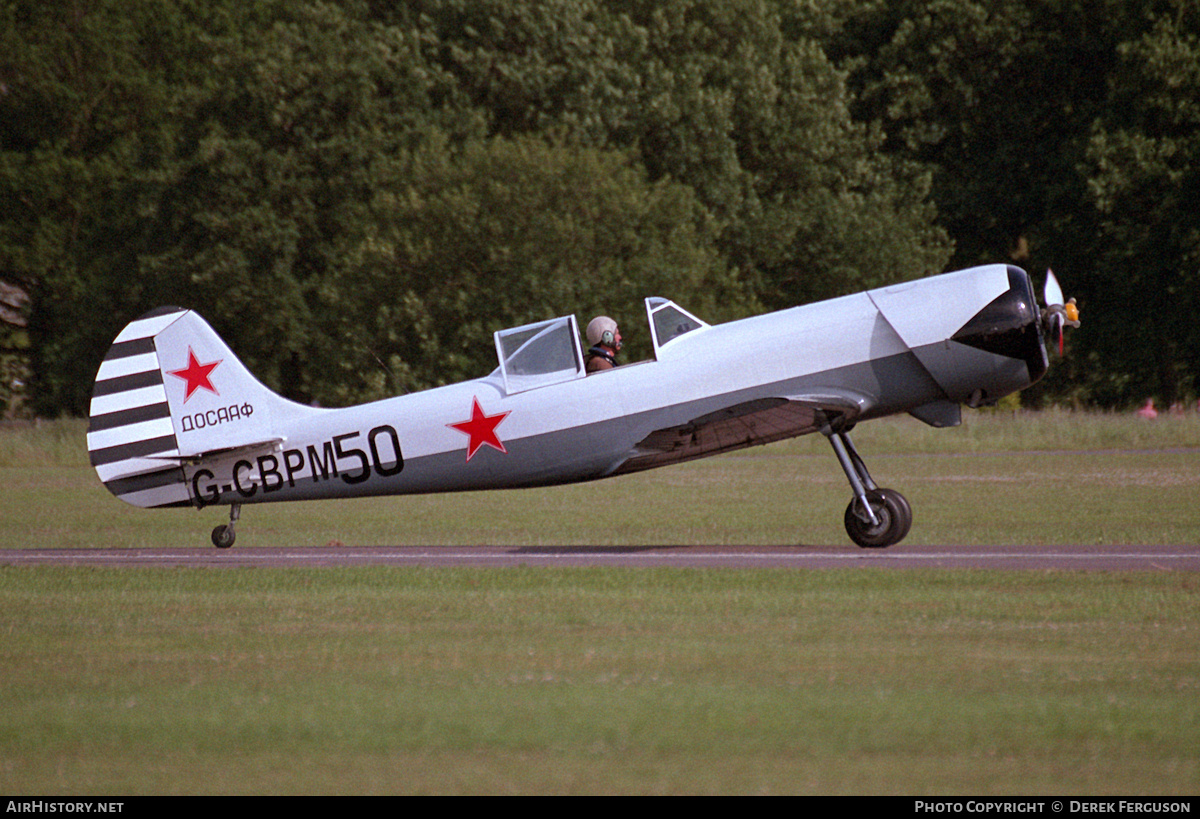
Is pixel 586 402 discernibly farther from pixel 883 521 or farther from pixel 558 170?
→ pixel 558 170

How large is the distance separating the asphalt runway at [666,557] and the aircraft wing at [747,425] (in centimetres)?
87

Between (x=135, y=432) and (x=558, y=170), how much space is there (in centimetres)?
2445

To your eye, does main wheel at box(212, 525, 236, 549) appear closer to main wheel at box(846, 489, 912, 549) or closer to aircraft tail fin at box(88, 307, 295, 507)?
aircraft tail fin at box(88, 307, 295, 507)

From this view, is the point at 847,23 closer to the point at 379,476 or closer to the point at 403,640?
the point at 379,476

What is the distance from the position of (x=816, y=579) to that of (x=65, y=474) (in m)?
22.9

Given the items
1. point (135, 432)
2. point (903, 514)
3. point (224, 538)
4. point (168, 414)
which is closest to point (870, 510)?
point (903, 514)

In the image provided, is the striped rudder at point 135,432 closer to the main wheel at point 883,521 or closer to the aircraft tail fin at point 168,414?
the aircraft tail fin at point 168,414

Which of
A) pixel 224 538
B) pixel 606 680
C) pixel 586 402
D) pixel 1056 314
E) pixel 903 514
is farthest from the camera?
pixel 224 538

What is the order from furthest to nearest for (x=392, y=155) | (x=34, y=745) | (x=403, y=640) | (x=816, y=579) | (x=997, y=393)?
(x=392, y=155)
(x=997, y=393)
(x=816, y=579)
(x=403, y=640)
(x=34, y=745)

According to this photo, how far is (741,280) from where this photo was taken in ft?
150

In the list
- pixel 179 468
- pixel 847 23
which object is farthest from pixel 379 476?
pixel 847 23

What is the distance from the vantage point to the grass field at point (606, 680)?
6094 mm

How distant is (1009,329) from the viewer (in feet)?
41.8

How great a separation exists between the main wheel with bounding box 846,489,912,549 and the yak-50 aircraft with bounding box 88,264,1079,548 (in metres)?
0.01
